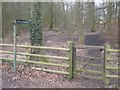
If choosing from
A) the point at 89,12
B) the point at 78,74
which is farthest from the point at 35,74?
the point at 89,12

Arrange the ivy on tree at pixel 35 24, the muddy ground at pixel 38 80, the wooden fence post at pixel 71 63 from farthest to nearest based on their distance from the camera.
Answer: the ivy on tree at pixel 35 24
the wooden fence post at pixel 71 63
the muddy ground at pixel 38 80

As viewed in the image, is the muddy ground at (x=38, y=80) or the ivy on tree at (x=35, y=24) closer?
the muddy ground at (x=38, y=80)

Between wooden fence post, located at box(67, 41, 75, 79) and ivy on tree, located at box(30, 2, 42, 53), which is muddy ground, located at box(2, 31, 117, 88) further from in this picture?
ivy on tree, located at box(30, 2, 42, 53)

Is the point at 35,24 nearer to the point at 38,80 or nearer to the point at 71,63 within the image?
the point at 71,63

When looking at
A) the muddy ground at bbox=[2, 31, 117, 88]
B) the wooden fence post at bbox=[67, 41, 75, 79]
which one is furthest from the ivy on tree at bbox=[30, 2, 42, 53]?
the wooden fence post at bbox=[67, 41, 75, 79]

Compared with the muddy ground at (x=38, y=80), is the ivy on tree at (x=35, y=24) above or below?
above

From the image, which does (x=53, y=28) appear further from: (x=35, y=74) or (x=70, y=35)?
(x=35, y=74)

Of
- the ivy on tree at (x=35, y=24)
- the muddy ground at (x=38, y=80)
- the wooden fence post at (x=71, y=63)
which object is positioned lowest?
the muddy ground at (x=38, y=80)

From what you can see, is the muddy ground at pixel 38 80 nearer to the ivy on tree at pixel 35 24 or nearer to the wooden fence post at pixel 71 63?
the wooden fence post at pixel 71 63

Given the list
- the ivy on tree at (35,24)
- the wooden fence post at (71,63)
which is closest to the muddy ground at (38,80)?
the wooden fence post at (71,63)

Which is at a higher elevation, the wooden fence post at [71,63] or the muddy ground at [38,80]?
the wooden fence post at [71,63]

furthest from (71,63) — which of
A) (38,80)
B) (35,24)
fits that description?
(35,24)

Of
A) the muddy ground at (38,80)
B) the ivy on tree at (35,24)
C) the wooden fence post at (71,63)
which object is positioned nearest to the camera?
the muddy ground at (38,80)

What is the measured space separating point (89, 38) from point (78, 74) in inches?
554
